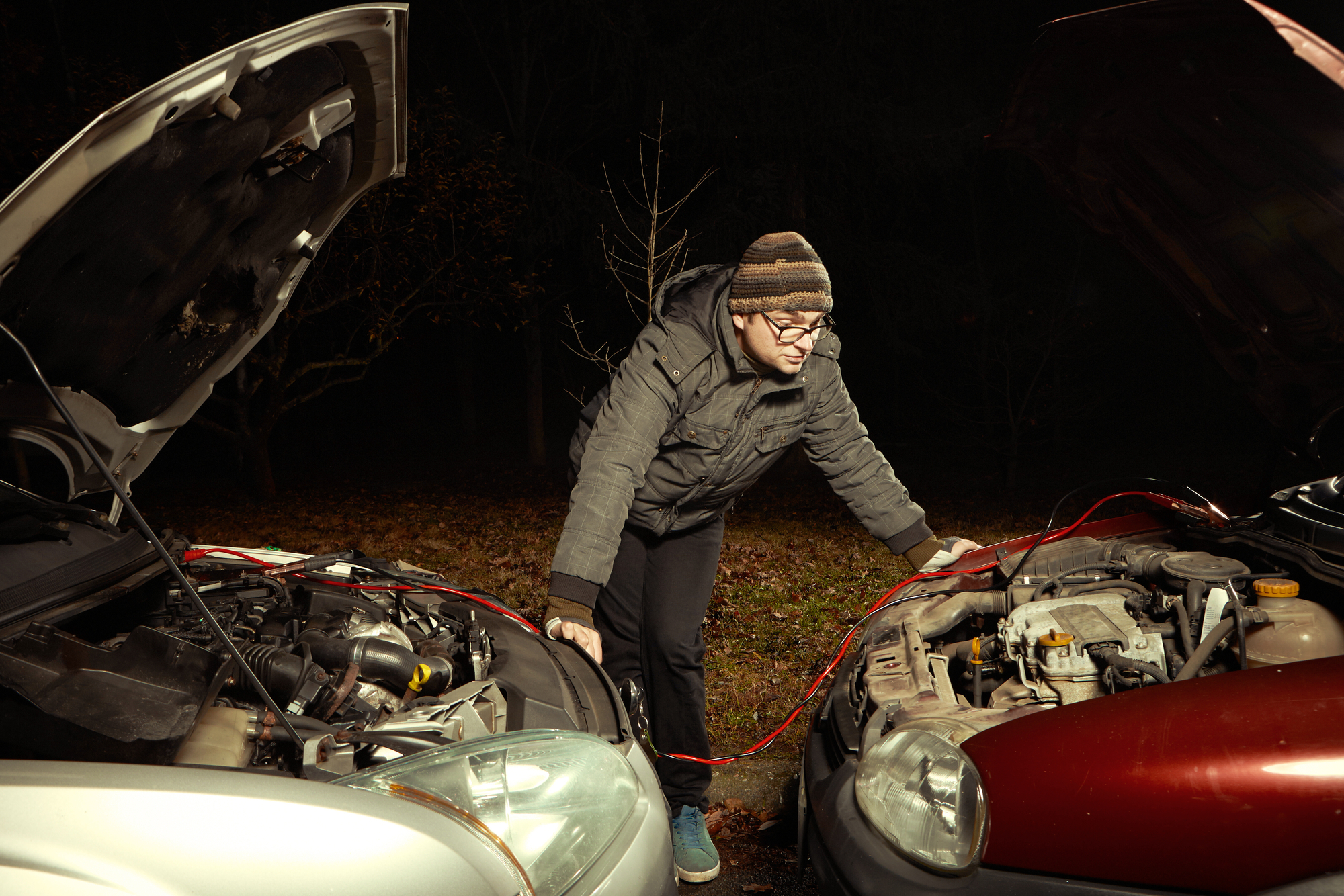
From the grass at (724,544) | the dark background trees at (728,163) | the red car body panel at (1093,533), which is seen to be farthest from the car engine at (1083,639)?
the dark background trees at (728,163)

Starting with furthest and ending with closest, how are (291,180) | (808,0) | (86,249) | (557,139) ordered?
1. (557,139)
2. (808,0)
3. (291,180)
4. (86,249)

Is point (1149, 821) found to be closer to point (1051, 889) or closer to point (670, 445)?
point (1051, 889)

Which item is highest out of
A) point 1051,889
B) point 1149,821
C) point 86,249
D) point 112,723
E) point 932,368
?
point 86,249

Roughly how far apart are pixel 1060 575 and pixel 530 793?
76.3 inches

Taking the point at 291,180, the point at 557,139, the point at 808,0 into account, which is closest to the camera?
the point at 291,180

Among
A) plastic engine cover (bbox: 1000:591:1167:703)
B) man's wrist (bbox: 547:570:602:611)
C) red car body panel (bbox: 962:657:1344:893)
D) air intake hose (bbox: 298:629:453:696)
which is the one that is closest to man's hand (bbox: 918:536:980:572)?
plastic engine cover (bbox: 1000:591:1167:703)

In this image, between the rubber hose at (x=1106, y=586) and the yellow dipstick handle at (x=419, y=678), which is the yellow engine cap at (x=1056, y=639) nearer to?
the rubber hose at (x=1106, y=586)

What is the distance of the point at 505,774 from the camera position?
1438 mm

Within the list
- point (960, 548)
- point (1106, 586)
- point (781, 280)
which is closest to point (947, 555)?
point (960, 548)

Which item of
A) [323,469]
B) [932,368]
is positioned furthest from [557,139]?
[932,368]

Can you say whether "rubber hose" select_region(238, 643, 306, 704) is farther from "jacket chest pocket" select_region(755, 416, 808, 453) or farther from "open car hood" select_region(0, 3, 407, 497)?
"jacket chest pocket" select_region(755, 416, 808, 453)

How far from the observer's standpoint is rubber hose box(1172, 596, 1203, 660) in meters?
2.16

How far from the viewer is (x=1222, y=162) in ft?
7.50

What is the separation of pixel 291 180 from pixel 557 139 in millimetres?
12743
